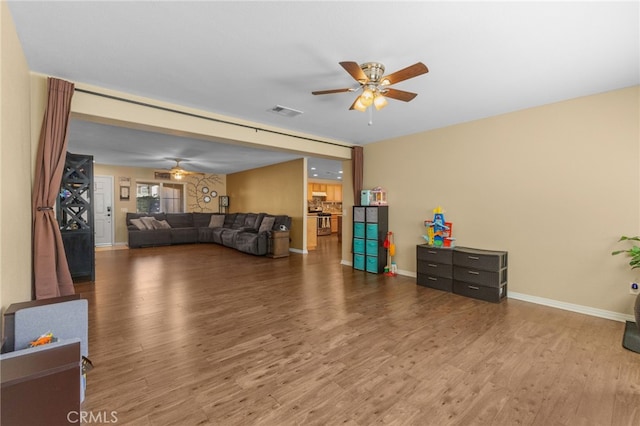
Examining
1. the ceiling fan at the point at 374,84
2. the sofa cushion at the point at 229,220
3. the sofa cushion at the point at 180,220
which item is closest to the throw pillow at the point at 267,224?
the sofa cushion at the point at 229,220

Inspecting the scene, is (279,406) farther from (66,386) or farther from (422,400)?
(66,386)

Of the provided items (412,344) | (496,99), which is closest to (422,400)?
(412,344)

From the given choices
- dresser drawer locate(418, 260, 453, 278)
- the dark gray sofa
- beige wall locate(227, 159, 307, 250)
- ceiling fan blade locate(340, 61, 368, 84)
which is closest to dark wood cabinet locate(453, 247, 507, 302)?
dresser drawer locate(418, 260, 453, 278)

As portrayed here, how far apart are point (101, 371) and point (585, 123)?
5.52 metres

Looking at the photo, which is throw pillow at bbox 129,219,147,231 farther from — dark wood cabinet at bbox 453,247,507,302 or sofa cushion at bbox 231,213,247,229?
dark wood cabinet at bbox 453,247,507,302

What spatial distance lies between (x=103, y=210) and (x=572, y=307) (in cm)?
1140

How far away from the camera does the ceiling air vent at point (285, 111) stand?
12.3 ft

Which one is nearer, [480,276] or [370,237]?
[480,276]

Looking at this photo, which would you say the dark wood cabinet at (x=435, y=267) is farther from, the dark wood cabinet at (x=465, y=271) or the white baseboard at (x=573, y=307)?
the white baseboard at (x=573, y=307)

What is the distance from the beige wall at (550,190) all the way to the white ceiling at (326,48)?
1.14 feet

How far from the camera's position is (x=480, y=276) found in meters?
3.82

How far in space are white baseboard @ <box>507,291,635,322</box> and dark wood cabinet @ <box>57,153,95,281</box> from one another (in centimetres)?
671

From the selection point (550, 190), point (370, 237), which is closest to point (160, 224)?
point (370, 237)

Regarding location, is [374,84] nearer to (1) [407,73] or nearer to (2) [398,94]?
(2) [398,94]
